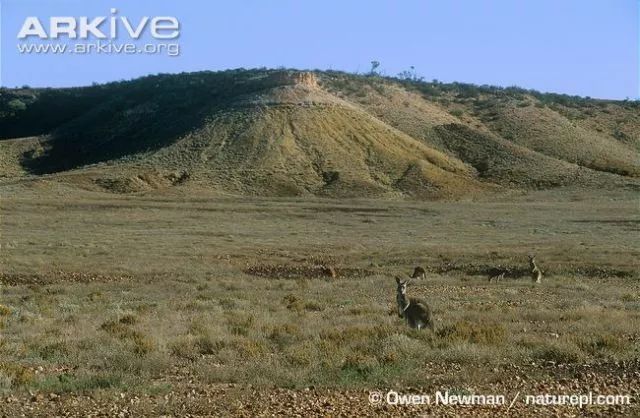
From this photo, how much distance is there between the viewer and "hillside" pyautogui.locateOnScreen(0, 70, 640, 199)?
258 feet

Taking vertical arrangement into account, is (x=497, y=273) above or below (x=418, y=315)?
below

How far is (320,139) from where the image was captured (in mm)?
88750

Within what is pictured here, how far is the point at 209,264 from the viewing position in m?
31.9

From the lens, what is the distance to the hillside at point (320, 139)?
78688 mm

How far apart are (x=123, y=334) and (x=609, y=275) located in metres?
17.7

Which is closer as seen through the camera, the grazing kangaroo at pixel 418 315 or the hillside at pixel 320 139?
the grazing kangaroo at pixel 418 315

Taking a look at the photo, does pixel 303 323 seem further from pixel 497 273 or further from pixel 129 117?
pixel 129 117

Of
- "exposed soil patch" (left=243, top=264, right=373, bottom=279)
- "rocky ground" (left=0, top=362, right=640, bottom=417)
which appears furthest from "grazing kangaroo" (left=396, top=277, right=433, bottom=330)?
"exposed soil patch" (left=243, top=264, right=373, bottom=279)

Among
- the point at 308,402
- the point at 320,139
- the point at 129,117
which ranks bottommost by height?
the point at 308,402

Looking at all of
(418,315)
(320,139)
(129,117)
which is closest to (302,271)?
(418,315)

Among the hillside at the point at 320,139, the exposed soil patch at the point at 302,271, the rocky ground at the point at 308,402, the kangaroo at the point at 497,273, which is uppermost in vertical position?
the hillside at the point at 320,139

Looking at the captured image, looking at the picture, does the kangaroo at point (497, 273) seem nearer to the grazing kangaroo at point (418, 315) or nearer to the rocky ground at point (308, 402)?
the grazing kangaroo at point (418, 315)

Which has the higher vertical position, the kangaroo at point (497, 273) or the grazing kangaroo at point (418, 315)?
the grazing kangaroo at point (418, 315)

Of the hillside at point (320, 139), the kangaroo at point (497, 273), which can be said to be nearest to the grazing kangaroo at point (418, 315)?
the kangaroo at point (497, 273)
